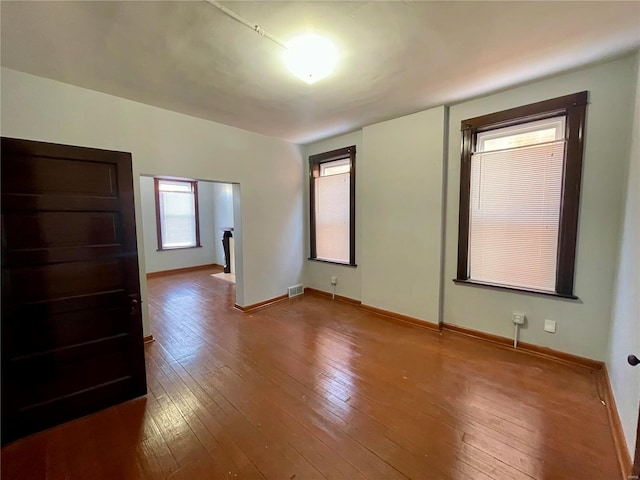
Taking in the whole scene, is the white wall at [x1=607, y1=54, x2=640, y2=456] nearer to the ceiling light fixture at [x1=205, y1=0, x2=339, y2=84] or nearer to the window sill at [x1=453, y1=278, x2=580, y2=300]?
the window sill at [x1=453, y1=278, x2=580, y2=300]

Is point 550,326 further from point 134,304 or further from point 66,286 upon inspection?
point 66,286

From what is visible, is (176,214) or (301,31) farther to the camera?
(176,214)

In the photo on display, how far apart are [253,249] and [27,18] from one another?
312 centimetres

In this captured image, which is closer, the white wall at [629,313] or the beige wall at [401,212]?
the white wall at [629,313]

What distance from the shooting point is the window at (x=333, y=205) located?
14.5ft

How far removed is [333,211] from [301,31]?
304 cm

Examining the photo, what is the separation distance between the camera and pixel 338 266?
15.5ft

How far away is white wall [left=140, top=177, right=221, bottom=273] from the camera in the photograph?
6656 millimetres

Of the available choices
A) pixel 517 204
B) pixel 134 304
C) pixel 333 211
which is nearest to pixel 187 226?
pixel 333 211

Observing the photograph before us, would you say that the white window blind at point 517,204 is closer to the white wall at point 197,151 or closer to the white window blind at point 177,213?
the white wall at point 197,151

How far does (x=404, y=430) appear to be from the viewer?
1876 mm

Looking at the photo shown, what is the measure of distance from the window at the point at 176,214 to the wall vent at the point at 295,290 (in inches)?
163

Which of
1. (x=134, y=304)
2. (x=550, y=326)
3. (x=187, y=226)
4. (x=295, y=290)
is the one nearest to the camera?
(x=134, y=304)

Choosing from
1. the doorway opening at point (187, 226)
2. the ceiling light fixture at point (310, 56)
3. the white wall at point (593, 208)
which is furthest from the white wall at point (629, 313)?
the doorway opening at point (187, 226)
